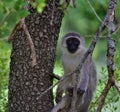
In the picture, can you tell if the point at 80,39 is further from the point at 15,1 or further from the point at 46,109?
the point at 15,1

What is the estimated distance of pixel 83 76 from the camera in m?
4.98

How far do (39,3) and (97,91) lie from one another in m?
3.01

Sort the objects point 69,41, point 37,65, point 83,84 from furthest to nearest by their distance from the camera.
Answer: point 69,41 → point 83,84 → point 37,65

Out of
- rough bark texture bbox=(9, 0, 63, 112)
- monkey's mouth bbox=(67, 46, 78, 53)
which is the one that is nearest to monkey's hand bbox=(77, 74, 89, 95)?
monkey's mouth bbox=(67, 46, 78, 53)

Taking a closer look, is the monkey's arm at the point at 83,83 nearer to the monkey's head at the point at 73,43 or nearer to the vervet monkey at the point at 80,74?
the vervet monkey at the point at 80,74

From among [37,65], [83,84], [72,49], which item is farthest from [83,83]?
[37,65]

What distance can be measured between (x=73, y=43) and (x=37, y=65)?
1003 mm

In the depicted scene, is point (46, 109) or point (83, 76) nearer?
point (46, 109)

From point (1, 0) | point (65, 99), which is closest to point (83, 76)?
point (65, 99)

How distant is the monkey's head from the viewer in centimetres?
505

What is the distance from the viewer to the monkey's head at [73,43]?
5.05m

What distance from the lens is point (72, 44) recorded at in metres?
5.10

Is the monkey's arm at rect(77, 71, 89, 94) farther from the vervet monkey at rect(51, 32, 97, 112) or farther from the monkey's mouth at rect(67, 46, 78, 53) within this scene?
the monkey's mouth at rect(67, 46, 78, 53)

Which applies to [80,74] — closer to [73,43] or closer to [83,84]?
[83,84]
